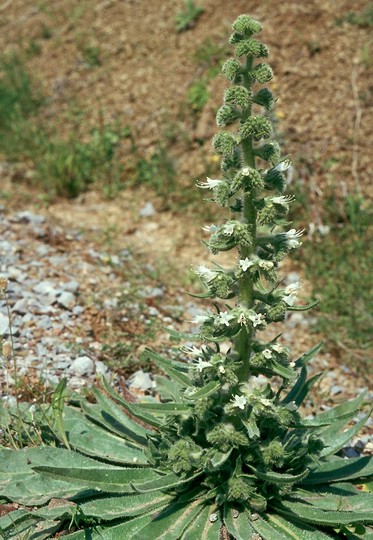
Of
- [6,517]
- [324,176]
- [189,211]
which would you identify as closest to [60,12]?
[189,211]

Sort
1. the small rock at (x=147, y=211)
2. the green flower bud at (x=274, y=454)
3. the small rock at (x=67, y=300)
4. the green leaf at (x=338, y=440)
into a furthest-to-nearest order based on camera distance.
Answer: the small rock at (x=147, y=211) → the small rock at (x=67, y=300) → the green leaf at (x=338, y=440) → the green flower bud at (x=274, y=454)

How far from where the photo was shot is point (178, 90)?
31.2ft

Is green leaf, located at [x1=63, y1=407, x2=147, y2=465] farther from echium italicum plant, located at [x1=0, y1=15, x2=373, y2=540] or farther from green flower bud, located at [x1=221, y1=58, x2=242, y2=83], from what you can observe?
green flower bud, located at [x1=221, y1=58, x2=242, y2=83]

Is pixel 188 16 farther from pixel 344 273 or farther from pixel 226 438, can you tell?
pixel 226 438

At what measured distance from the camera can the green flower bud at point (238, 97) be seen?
11.6 ft

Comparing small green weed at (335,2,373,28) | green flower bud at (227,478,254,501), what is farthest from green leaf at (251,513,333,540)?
small green weed at (335,2,373,28)

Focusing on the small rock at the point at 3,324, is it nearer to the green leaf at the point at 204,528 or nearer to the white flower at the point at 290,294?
the green leaf at the point at 204,528

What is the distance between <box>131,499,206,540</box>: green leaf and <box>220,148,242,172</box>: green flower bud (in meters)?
1.78

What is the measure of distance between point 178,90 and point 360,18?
7.93 feet

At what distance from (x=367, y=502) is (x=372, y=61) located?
6211 mm

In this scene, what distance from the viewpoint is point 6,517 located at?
3.95 meters

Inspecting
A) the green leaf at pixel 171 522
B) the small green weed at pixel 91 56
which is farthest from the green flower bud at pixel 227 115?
the small green weed at pixel 91 56

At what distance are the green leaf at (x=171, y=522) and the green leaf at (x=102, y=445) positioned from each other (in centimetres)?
44

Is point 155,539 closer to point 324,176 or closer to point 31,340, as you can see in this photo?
point 31,340
